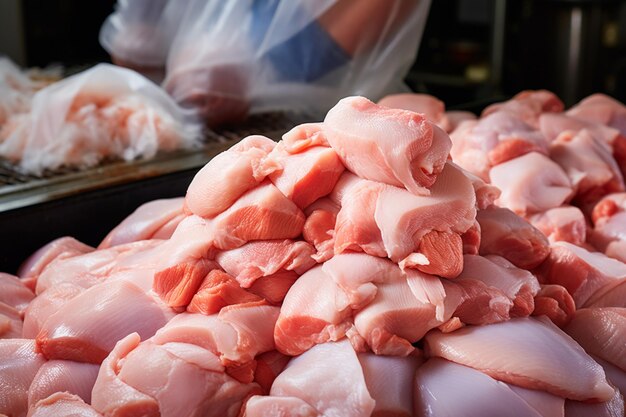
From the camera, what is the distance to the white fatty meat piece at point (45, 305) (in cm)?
176

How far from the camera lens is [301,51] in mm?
3121

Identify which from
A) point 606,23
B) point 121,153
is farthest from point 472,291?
point 606,23

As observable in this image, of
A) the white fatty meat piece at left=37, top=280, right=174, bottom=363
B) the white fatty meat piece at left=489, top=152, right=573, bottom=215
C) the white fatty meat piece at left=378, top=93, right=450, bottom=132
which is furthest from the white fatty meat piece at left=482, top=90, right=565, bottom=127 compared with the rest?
the white fatty meat piece at left=37, top=280, right=174, bottom=363

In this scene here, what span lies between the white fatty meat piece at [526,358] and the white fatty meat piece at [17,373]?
0.76 meters

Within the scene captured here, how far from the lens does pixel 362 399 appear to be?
1.36 metres

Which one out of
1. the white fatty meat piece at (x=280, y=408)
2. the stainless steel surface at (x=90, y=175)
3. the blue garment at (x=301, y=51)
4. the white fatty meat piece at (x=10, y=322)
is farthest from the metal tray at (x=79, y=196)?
the white fatty meat piece at (x=280, y=408)

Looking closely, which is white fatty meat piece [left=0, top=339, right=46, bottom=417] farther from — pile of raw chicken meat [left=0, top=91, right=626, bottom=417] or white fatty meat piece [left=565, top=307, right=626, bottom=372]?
white fatty meat piece [left=565, top=307, right=626, bottom=372]

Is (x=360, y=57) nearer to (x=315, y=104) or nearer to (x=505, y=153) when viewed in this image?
(x=315, y=104)

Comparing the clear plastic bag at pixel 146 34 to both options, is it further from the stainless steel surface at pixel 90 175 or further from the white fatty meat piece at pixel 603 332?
the white fatty meat piece at pixel 603 332

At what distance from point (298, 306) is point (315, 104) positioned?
5.91 feet

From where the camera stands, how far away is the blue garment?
10.0 feet

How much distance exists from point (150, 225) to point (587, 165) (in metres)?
1.28

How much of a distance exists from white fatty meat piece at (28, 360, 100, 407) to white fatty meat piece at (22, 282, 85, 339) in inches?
7.0

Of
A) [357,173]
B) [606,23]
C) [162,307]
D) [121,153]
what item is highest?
[357,173]
